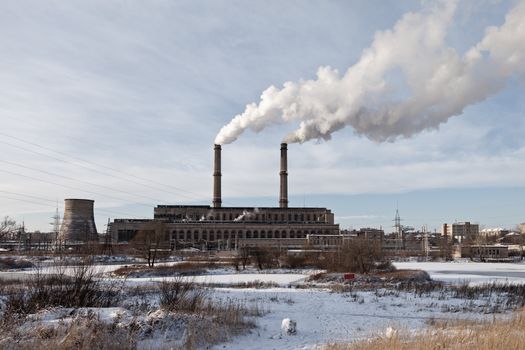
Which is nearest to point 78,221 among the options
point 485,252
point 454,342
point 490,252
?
point 485,252

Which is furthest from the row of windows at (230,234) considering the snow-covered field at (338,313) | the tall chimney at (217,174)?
the snow-covered field at (338,313)

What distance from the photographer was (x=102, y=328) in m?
9.88

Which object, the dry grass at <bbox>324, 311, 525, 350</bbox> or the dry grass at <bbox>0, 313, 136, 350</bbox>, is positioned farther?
the dry grass at <bbox>0, 313, 136, 350</bbox>

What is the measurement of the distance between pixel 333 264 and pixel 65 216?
5317 cm

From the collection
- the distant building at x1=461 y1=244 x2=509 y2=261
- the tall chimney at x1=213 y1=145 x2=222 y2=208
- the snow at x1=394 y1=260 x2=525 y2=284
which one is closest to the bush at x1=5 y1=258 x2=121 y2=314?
the snow at x1=394 y1=260 x2=525 y2=284

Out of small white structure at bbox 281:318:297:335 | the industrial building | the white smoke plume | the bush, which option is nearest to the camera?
small white structure at bbox 281:318:297:335

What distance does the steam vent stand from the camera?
76338 mm

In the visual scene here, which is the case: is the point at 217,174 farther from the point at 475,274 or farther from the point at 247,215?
the point at 475,274

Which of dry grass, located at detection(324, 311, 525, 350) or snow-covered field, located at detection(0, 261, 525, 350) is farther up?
A: dry grass, located at detection(324, 311, 525, 350)

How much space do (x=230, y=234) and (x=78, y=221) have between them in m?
29.8

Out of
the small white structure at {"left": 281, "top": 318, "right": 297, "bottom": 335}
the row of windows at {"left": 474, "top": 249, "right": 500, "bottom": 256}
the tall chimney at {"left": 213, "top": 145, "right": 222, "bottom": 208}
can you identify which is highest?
the tall chimney at {"left": 213, "top": 145, "right": 222, "bottom": 208}

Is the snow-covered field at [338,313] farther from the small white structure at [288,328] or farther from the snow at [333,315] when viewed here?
the small white structure at [288,328]

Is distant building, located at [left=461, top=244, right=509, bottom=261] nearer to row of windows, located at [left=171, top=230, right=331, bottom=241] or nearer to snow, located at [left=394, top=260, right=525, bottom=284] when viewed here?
snow, located at [left=394, top=260, right=525, bottom=284]

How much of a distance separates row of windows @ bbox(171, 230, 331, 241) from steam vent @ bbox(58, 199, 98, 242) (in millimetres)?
20821
